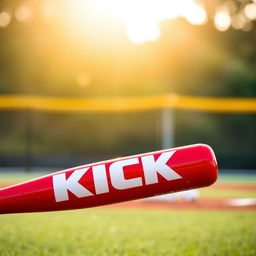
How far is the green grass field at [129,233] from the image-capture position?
264 centimetres

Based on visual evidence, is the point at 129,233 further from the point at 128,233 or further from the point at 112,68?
the point at 112,68

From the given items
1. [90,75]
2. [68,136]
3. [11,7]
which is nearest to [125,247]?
[68,136]

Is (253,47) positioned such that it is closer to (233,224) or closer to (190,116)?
(190,116)

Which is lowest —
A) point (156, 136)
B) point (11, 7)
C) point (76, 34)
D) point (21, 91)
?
point (156, 136)

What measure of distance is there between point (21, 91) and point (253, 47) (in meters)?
10.9

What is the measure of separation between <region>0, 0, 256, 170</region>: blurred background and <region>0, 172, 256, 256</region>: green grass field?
37.4 feet

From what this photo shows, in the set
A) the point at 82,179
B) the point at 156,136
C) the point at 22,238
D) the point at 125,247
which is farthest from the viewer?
the point at 156,136

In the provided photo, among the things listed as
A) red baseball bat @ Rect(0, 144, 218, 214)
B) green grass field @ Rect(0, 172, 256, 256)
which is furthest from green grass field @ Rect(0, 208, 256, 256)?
red baseball bat @ Rect(0, 144, 218, 214)

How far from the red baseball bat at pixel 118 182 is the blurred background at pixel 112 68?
45.1ft

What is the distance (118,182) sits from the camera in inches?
69.6

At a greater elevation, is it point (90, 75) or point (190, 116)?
point (90, 75)

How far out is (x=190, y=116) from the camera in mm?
16266

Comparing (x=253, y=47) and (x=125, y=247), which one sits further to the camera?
(x=253, y=47)

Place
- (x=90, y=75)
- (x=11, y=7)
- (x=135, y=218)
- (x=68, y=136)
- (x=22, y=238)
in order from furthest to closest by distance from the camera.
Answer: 1. (x=11, y=7)
2. (x=90, y=75)
3. (x=68, y=136)
4. (x=135, y=218)
5. (x=22, y=238)
